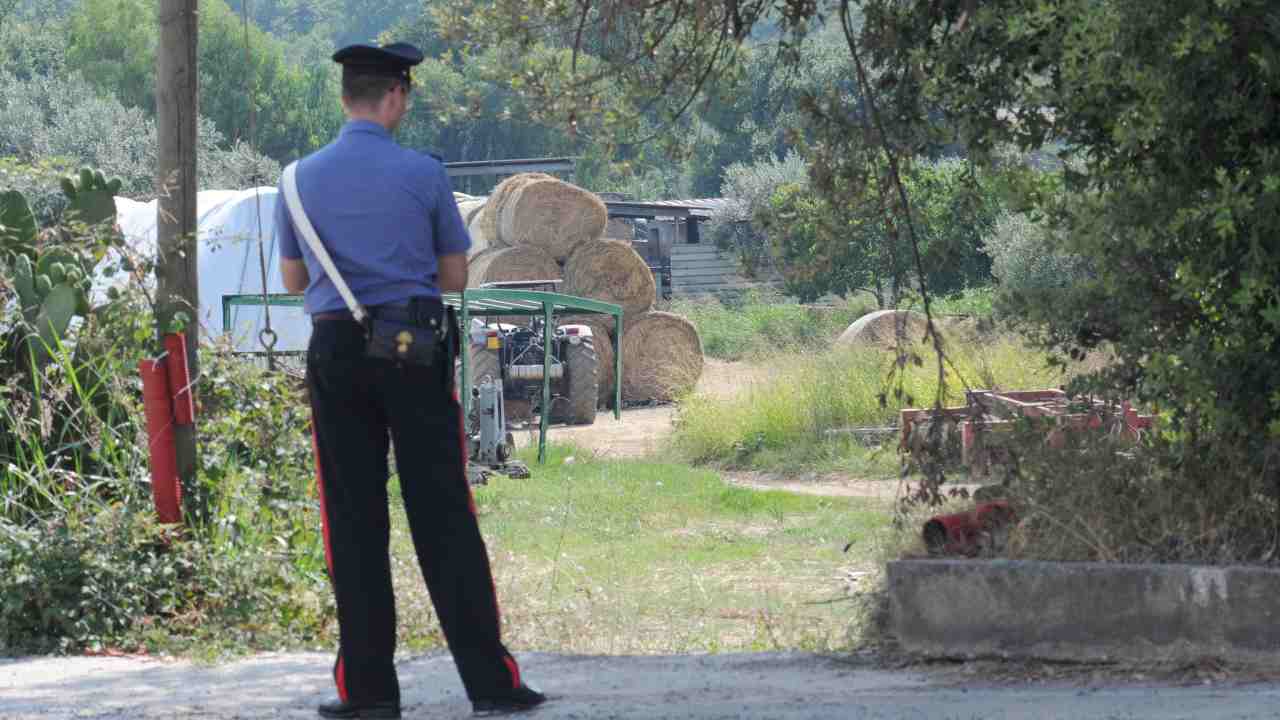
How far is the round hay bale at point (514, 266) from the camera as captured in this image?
76.5 ft

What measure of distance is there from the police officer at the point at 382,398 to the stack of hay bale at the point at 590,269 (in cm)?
1839

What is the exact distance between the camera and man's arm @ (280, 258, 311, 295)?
459 cm

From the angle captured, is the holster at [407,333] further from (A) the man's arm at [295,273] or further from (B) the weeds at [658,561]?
(B) the weeds at [658,561]

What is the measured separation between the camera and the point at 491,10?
6.84 m

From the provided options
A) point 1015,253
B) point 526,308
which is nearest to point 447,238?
point 526,308

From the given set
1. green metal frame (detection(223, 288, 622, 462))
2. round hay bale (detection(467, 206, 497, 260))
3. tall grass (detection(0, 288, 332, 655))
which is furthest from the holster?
round hay bale (detection(467, 206, 497, 260))

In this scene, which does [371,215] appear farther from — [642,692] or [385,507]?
[642,692]

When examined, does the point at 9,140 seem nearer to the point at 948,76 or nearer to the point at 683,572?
the point at 683,572

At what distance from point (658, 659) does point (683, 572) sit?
426 cm

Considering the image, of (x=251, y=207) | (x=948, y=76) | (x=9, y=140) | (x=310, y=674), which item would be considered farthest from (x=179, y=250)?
(x=9, y=140)

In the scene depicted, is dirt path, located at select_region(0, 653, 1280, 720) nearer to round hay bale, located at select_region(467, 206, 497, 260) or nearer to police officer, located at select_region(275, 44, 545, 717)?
police officer, located at select_region(275, 44, 545, 717)

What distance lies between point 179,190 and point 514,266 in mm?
16758

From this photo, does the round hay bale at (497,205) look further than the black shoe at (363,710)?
Yes

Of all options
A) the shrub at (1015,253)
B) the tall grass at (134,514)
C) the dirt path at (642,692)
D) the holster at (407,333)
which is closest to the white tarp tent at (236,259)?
the shrub at (1015,253)
